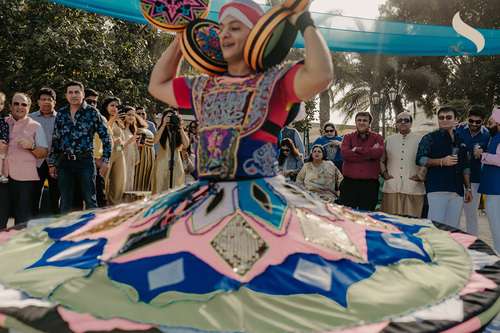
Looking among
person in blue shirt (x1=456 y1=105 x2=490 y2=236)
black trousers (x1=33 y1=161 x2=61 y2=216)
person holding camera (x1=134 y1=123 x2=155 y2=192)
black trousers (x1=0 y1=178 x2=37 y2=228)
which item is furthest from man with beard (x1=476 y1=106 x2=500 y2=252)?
black trousers (x1=0 y1=178 x2=37 y2=228)

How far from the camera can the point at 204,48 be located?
8.93 ft

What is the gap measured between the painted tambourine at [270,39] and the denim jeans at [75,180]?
3.12m

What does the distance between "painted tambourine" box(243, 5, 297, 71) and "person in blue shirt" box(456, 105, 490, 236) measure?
390cm

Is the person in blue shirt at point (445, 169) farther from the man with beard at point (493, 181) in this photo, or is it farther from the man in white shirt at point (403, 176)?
the man in white shirt at point (403, 176)

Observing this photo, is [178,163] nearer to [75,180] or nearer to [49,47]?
[75,180]

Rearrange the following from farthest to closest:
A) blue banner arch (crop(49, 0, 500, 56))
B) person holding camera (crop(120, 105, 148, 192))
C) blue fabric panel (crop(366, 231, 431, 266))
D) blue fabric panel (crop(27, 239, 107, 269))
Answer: person holding camera (crop(120, 105, 148, 192)) → blue banner arch (crop(49, 0, 500, 56)) → blue fabric panel (crop(366, 231, 431, 266)) → blue fabric panel (crop(27, 239, 107, 269))

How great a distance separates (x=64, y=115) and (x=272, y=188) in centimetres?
341

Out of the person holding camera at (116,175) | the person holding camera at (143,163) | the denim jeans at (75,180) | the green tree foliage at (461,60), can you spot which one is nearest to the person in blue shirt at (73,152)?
the denim jeans at (75,180)

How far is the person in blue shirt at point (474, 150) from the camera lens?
5.73 m

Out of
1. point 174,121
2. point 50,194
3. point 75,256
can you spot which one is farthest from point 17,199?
point 75,256

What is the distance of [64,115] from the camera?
508 cm

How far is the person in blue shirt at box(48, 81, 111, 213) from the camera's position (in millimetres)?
5027

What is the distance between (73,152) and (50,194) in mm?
850

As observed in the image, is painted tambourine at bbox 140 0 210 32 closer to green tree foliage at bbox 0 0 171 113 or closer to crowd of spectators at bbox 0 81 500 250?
crowd of spectators at bbox 0 81 500 250
